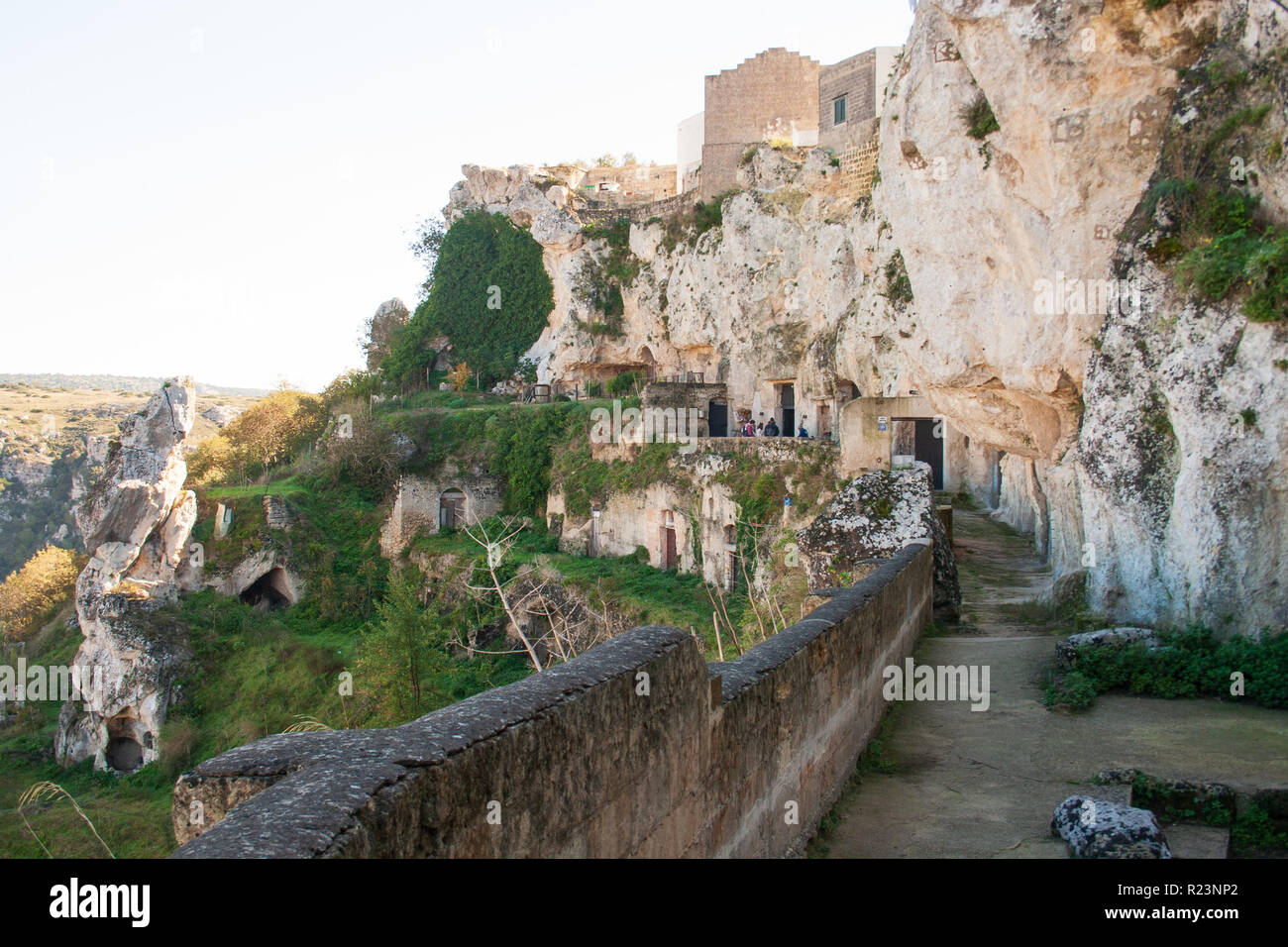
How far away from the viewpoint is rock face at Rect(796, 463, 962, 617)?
12121 mm

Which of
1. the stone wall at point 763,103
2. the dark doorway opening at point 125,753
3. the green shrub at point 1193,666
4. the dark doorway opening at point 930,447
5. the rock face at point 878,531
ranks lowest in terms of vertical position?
the dark doorway opening at point 125,753

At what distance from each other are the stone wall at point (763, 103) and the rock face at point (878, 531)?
25.0 m

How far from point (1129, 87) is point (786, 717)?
1054cm

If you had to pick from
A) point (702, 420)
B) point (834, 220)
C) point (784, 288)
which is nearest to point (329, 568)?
point (702, 420)

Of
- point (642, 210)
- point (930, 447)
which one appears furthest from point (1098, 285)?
point (642, 210)

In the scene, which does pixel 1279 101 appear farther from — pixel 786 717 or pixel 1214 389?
pixel 786 717

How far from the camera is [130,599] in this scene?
82.4 ft

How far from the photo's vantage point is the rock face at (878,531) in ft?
39.8

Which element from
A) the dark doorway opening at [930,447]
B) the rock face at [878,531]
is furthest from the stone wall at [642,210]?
the rock face at [878,531]

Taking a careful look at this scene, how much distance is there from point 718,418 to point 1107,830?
29.9 metres

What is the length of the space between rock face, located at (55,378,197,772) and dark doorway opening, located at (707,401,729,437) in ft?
58.9

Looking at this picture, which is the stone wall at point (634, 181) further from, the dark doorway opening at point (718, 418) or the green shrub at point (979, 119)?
the green shrub at point (979, 119)

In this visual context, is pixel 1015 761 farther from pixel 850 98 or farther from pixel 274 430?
pixel 274 430
